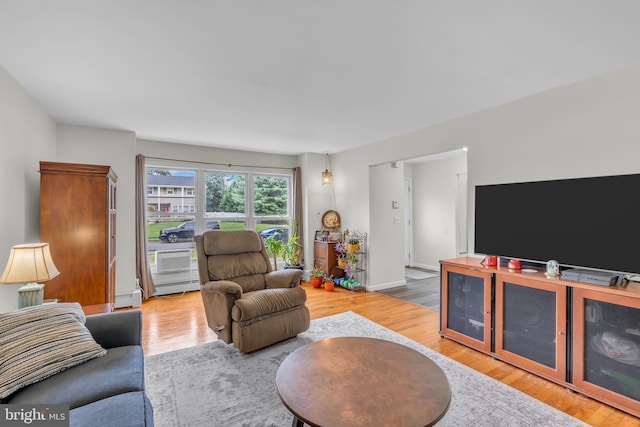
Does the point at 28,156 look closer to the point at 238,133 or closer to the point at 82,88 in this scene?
the point at 82,88

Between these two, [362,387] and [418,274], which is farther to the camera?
[418,274]

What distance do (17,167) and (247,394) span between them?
272cm

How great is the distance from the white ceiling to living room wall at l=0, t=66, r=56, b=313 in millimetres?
182

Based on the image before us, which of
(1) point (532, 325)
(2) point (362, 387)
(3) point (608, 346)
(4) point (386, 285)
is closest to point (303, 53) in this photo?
(2) point (362, 387)

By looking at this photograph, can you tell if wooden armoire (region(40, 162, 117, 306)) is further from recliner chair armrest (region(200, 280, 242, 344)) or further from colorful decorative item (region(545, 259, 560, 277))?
colorful decorative item (region(545, 259, 560, 277))

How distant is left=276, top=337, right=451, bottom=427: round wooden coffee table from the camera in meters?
1.26

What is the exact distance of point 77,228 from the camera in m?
2.86

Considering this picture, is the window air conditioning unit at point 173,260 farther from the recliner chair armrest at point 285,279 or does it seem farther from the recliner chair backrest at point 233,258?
the recliner chair armrest at point 285,279

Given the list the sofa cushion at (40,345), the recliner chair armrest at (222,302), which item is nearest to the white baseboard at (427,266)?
the recliner chair armrest at (222,302)

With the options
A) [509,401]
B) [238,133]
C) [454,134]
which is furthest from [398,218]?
[509,401]

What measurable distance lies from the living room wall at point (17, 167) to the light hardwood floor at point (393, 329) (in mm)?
1339

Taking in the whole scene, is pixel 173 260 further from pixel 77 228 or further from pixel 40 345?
pixel 40 345

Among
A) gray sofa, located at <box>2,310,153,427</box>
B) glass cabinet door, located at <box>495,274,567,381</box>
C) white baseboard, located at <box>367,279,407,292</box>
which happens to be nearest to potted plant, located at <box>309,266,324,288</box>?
white baseboard, located at <box>367,279,407,292</box>

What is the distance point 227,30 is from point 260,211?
402 cm
